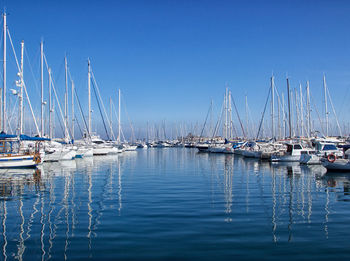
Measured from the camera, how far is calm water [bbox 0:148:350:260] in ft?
30.1

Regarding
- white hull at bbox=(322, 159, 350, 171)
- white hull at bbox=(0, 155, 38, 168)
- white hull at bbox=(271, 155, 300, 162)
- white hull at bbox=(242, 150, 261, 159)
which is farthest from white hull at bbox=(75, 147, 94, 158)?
white hull at bbox=(322, 159, 350, 171)

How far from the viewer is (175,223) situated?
40.0 feet

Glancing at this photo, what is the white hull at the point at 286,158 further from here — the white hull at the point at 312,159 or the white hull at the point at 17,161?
the white hull at the point at 17,161

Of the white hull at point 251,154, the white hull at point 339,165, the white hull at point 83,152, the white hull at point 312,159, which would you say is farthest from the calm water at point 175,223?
the white hull at point 83,152

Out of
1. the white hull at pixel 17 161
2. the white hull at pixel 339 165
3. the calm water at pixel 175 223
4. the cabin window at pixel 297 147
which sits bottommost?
the calm water at pixel 175 223

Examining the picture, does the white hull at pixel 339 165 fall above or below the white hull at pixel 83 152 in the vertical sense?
below

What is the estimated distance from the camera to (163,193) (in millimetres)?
19469

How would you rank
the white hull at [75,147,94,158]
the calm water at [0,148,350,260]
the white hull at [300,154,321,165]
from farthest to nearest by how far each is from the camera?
the white hull at [75,147,94,158] < the white hull at [300,154,321,165] < the calm water at [0,148,350,260]

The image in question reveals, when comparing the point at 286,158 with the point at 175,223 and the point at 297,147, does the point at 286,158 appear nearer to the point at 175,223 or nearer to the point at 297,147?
the point at 297,147

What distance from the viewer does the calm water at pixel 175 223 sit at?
9172 mm

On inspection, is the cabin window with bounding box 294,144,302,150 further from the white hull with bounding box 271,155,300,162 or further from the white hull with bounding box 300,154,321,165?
the white hull with bounding box 300,154,321,165

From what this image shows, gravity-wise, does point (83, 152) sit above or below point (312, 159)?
above

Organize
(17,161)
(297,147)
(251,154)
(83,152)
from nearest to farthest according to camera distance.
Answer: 1. (17,161)
2. (297,147)
3. (251,154)
4. (83,152)

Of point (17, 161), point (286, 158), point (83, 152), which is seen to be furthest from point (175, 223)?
point (83, 152)
